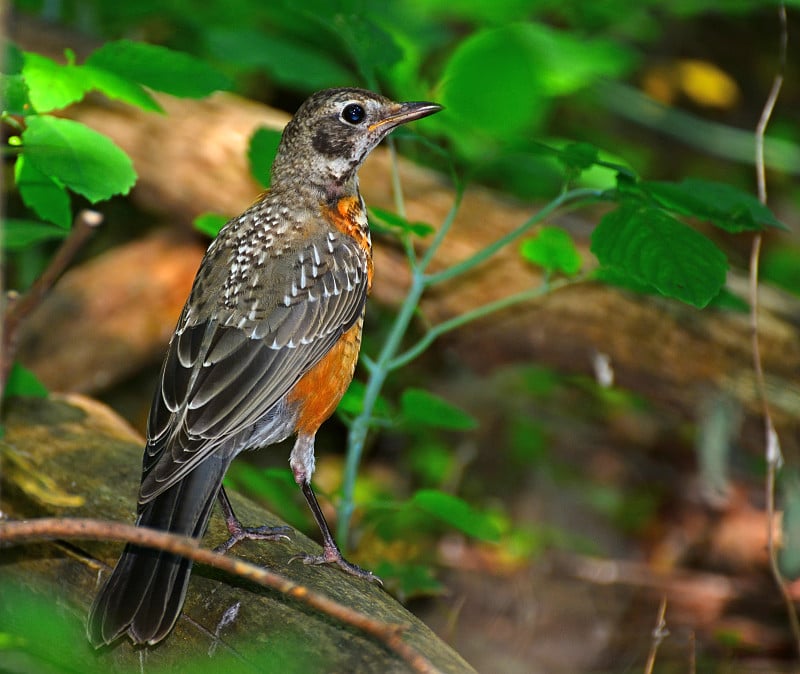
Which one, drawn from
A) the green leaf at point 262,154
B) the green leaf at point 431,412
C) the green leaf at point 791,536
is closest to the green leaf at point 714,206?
the green leaf at point 431,412

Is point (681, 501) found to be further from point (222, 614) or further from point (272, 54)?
Answer: point (222, 614)

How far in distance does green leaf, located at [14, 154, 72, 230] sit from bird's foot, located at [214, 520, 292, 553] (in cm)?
126

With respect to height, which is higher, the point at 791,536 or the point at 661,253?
the point at 661,253

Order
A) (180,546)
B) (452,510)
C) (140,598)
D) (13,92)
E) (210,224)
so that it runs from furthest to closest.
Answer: (210,224), (452,510), (13,92), (140,598), (180,546)

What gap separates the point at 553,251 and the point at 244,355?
1498mm

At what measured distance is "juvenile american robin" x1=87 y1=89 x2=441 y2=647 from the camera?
3004mm

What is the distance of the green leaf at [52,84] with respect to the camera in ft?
11.3

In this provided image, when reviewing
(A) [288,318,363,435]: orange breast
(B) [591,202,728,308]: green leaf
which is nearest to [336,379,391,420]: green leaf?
(A) [288,318,363,435]: orange breast

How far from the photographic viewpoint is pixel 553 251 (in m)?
4.30

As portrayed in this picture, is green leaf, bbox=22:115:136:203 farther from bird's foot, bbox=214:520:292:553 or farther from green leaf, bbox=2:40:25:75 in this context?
bird's foot, bbox=214:520:292:553

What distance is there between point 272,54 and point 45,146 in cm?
192

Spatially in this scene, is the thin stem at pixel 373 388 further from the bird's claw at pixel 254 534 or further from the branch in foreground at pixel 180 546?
the branch in foreground at pixel 180 546

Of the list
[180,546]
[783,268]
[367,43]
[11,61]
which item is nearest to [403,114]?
[367,43]

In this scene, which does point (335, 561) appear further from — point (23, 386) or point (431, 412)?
point (23, 386)
